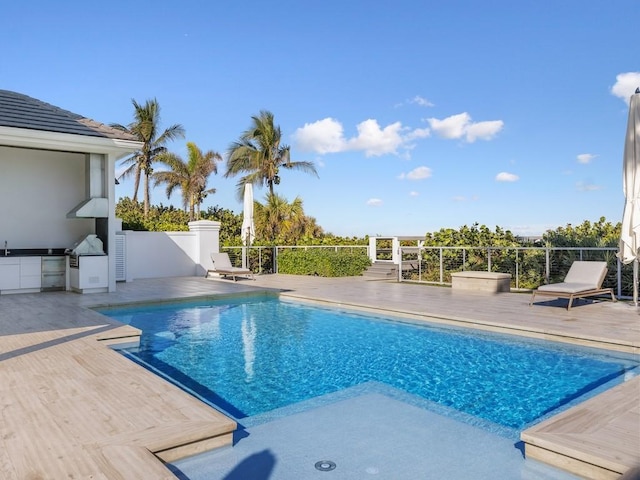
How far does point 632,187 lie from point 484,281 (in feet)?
11.7

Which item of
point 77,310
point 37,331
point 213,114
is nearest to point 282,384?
point 37,331

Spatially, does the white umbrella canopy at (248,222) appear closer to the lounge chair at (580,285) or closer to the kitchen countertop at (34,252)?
the kitchen countertop at (34,252)

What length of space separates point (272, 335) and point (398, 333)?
6.17 feet

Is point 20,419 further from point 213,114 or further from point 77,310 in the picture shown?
point 213,114

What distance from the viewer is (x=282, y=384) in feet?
15.6

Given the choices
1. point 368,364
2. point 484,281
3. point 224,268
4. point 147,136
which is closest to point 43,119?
point 224,268

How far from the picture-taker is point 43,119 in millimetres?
9992

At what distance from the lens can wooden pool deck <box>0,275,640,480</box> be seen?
258 cm

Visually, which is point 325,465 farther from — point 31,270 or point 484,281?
point 31,270

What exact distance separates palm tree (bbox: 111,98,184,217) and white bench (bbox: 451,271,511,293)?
22.6 meters

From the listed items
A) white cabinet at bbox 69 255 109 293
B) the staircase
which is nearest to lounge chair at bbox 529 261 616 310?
the staircase

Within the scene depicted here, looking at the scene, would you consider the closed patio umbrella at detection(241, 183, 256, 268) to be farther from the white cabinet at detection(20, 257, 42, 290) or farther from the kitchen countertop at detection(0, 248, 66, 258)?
the white cabinet at detection(20, 257, 42, 290)

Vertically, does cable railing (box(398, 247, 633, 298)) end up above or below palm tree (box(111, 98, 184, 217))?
below

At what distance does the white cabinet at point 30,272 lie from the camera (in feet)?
33.9
